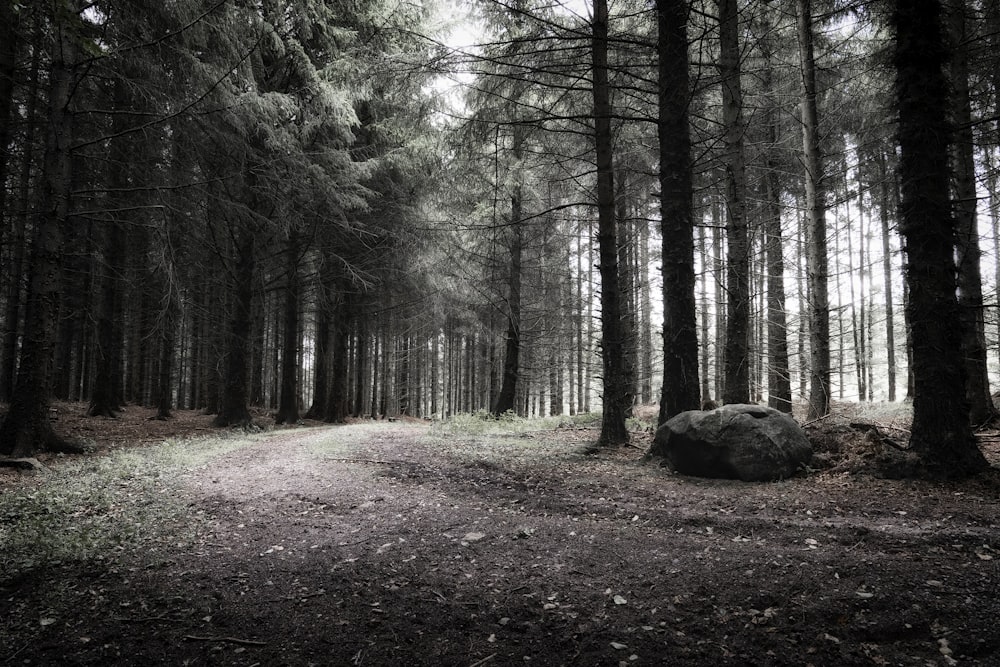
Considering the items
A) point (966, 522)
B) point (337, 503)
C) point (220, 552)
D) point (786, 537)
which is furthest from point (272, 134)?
point (966, 522)

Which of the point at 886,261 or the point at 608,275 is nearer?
the point at 608,275

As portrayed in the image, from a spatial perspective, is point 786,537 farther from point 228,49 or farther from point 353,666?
point 228,49

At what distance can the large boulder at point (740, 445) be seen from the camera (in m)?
6.20

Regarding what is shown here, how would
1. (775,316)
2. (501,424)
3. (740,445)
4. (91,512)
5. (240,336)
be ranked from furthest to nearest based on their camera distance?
(501,424), (775,316), (240,336), (740,445), (91,512)

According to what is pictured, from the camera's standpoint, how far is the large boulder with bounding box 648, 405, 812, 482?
6199 mm

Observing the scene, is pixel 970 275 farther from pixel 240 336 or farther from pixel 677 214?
pixel 240 336

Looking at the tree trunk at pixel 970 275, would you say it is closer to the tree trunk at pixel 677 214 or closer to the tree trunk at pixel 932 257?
the tree trunk at pixel 932 257

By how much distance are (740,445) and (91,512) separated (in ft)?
24.6

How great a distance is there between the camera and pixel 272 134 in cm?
1004

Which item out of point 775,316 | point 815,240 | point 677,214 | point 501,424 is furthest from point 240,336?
point 775,316

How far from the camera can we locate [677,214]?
7922 mm

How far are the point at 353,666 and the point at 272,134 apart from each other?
10256 millimetres

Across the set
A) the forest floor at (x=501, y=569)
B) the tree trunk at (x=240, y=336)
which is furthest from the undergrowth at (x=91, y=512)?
the tree trunk at (x=240, y=336)

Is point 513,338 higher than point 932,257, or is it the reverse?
point 932,257
